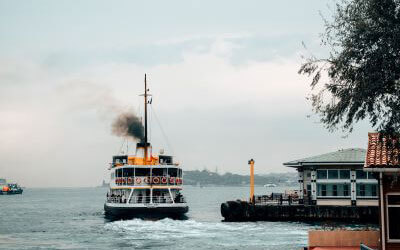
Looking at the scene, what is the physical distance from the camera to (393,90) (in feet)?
72.2

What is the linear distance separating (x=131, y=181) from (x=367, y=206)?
83.6ft

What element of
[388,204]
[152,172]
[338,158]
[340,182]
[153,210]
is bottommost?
[153,210]

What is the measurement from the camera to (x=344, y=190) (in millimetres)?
64375

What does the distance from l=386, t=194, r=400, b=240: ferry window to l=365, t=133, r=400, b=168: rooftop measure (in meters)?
1.40

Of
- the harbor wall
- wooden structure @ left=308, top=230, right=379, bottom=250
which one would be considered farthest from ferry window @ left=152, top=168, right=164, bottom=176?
wooden structure @ left=308, top=230, right=379, bottom=250

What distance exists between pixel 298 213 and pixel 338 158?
752cm

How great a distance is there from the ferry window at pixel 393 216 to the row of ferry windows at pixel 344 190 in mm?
40911

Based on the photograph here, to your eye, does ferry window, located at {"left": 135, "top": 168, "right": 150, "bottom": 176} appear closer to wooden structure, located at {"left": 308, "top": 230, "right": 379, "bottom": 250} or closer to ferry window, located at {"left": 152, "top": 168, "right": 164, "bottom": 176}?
ferry window, located at {"left": 152, "top": 168, "right": 164, "bottom": 176}

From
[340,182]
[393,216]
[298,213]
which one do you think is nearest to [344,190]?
[340,182]

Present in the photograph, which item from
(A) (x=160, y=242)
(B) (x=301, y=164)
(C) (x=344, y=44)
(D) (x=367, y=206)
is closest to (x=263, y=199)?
(B) (x=301, y=164)

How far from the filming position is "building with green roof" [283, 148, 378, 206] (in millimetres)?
63969

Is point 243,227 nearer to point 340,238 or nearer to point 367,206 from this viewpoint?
point 367,206

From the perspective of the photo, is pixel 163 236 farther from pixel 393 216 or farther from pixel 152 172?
pixel 393 216

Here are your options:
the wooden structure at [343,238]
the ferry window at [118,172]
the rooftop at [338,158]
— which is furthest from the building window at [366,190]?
the wooden structure at [343,238]
